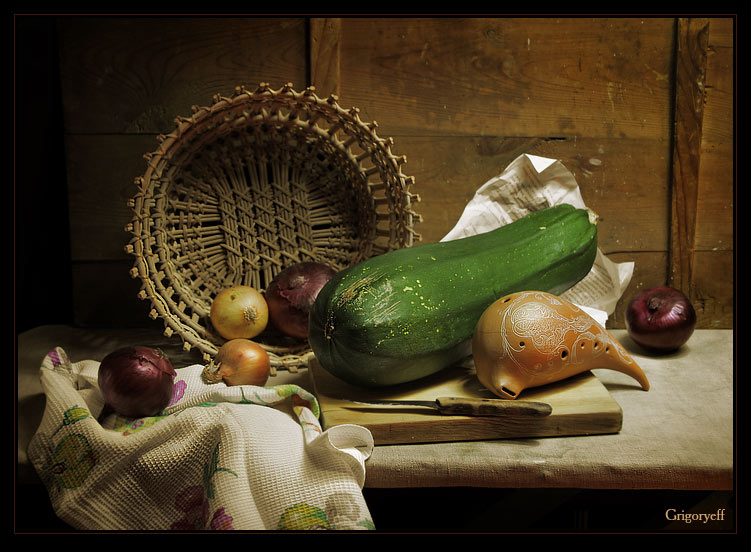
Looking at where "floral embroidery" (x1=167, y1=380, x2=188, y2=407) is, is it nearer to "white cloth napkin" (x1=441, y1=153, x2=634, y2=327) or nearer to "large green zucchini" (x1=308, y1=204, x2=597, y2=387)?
"large green zucchini" (x1=308, y1=204, x2=597, y2=387)

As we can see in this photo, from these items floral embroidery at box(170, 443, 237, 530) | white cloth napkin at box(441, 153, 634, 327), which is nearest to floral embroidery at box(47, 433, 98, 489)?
floral embroidery at box(170, 443, 237, 530)

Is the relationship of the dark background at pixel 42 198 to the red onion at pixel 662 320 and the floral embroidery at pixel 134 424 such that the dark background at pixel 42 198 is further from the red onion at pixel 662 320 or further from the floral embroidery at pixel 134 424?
the red onion at pixel 662 320

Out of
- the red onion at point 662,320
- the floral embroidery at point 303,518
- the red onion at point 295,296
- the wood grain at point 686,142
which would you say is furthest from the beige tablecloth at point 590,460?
the wood grain at point 686,142

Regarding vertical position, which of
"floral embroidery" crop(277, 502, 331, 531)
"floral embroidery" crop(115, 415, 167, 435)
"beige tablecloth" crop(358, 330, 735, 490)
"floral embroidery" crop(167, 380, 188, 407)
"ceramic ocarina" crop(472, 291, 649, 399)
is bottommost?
"floral embroidery" crop(277, 502, 331, 531)

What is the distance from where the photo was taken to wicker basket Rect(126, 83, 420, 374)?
1109 millimetres

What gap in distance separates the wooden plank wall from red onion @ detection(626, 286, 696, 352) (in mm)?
241

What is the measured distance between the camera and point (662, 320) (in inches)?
45.0

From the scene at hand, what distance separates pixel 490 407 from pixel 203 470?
1.26 feet

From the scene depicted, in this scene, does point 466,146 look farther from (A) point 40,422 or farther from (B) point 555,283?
(A) point 40,422

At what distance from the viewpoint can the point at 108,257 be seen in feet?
4.34

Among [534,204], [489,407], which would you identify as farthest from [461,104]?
[489,407]

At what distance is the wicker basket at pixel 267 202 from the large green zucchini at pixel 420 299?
7.1 inches

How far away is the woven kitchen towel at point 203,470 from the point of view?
2.34 ft

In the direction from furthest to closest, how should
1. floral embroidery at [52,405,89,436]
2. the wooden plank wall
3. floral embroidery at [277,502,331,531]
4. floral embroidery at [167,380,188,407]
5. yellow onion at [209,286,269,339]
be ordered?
1. the wooden plank wall
2. yellow onion at [209,286,269,339]
3. floral embroidery at [167,380,188,407]
4. floral embroidery at [52,405,89,436]
5. floral embroidery at [277,502,331,531]
